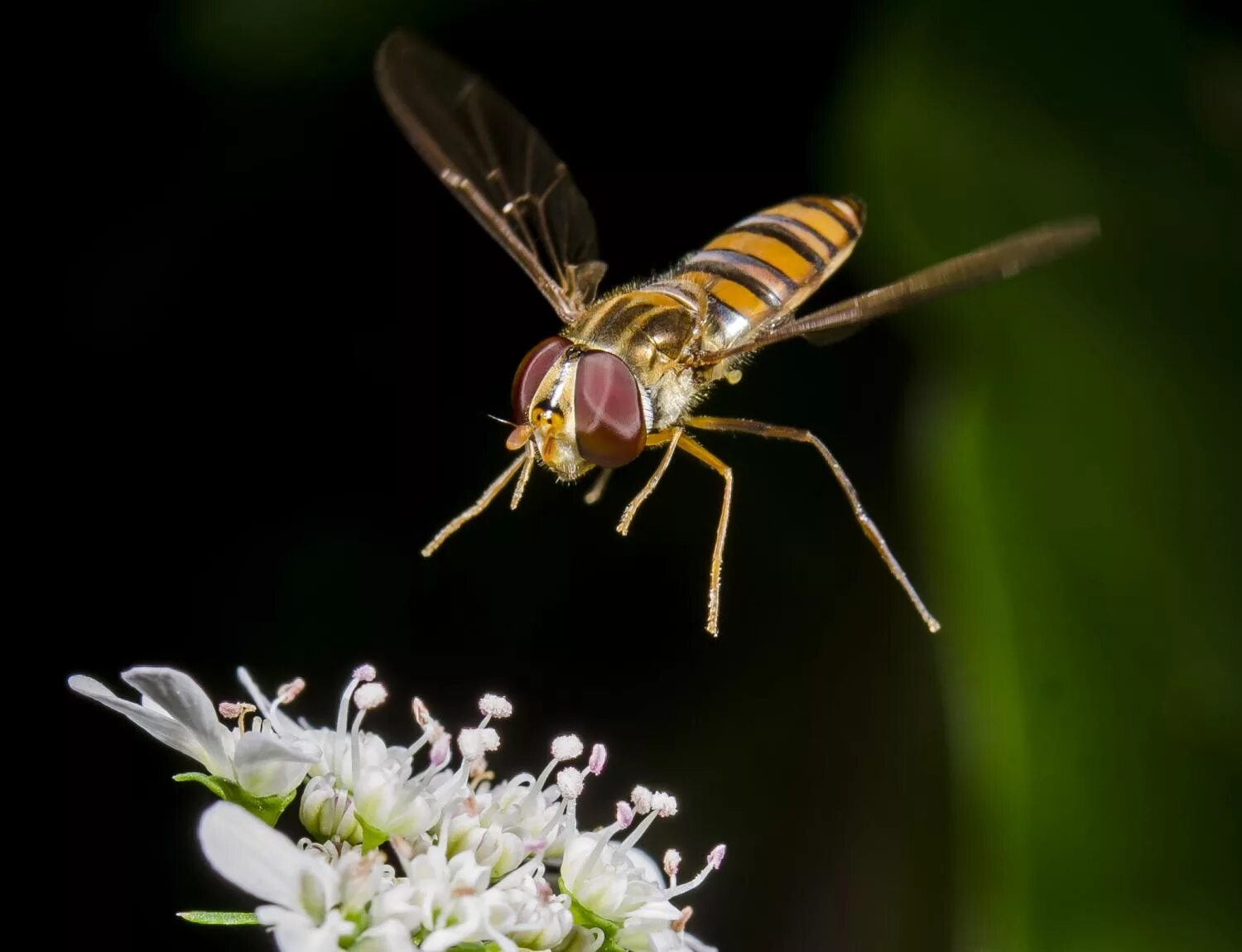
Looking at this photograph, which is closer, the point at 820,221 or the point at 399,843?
the point at 399,843

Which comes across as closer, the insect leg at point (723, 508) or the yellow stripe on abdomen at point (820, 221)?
the insect leg at point (723, 508)

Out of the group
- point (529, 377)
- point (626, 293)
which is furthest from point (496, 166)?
point (529, 377)

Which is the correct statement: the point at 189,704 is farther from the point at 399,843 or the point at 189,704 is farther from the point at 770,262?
the point at 770,262

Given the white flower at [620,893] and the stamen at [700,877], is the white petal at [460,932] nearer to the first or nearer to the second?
the white flower at [620,893]

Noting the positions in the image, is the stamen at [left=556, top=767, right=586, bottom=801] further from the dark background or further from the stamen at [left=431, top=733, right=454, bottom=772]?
the dark background

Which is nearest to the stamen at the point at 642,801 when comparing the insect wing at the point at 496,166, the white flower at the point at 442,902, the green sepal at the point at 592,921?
the green sepal at the point at 592,921

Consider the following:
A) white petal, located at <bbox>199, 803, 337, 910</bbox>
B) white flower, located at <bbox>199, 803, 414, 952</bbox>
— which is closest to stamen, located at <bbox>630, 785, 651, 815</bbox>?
white flower, located at <bbox>199, 803, 414, 952</bbox>
